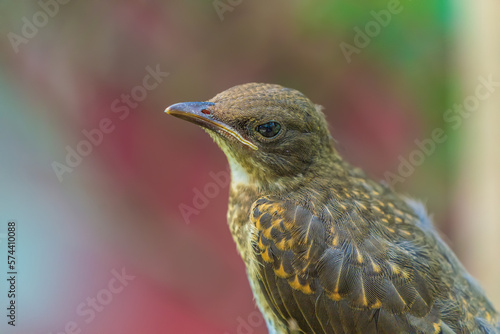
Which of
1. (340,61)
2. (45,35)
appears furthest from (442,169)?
(45,35)

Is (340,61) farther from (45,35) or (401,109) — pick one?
(45,35)

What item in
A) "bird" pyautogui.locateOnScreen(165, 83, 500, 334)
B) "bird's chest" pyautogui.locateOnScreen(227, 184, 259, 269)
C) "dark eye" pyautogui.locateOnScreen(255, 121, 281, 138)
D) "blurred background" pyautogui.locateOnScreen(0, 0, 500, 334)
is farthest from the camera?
"blurred background" pyautogui.locateOnScreen(0, 0, 500, 334)

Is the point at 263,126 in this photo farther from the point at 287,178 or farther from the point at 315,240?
the point at 315,240

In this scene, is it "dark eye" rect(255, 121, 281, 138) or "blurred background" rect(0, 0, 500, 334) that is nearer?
"dark eye" rect(255, 121, 281, 138)

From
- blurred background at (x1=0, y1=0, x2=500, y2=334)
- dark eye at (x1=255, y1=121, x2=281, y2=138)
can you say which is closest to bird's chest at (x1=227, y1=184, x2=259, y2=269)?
dark eye at (x1=255, y1=121, x2=281, y2=138)

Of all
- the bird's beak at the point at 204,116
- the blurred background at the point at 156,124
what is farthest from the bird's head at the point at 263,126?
the blurred background at the point at 156,124

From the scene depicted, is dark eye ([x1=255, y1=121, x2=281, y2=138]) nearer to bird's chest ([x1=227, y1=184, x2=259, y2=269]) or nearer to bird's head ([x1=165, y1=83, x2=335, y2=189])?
bird's head ([x1=165, y1=83, x2=335, y2=189])

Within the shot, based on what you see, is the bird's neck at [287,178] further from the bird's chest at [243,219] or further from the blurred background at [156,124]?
the blurred background at [156,124]
